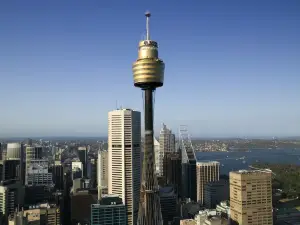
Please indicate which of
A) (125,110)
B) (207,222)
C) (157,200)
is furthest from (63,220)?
(157,200)

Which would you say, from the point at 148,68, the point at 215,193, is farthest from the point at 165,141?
the point at 148,68

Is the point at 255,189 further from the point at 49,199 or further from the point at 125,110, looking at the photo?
the point at 49,199

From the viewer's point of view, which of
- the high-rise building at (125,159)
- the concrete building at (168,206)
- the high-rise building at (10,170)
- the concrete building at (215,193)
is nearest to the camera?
the high-rise building at (125,159)

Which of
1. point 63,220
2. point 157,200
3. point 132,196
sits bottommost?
point 63,220

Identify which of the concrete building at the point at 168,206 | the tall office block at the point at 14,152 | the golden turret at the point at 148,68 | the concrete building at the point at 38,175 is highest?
the golden turret at the point at 148,68

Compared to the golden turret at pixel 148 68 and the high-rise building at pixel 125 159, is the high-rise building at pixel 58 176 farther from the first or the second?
the golden turret at pixel 148 68

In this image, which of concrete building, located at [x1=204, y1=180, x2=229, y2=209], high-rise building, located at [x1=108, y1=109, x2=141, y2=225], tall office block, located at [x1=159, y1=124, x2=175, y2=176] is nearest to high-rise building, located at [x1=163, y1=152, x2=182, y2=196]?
concrete building, located at [x1=204, y1=180, x2=229, y2=209]

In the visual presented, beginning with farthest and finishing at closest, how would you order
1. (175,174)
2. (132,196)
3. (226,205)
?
(175,174) < (226,205) < (132,196)

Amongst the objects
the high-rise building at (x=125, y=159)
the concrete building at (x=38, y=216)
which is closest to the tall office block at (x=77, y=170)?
the concrete building at (x=38, y=216)
